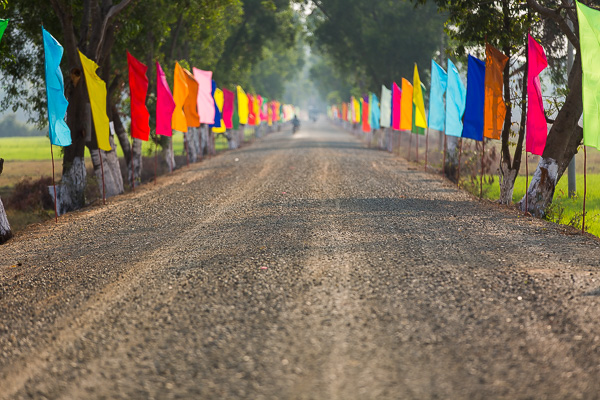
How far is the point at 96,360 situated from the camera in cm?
462

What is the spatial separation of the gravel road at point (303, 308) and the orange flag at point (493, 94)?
3167 mm

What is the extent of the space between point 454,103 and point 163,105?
22.8ft

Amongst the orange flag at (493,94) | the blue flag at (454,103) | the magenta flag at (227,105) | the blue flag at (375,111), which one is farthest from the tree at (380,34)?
the orange flag at (493,94)

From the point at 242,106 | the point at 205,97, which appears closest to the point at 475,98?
the point at 205,97

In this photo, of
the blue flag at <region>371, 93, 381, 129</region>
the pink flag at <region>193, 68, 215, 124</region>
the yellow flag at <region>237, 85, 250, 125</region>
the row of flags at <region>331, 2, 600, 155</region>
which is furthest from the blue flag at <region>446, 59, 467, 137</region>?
the blue flag at <region>371, 93, 381, 129</region>

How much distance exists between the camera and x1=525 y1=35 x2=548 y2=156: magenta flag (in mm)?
11430

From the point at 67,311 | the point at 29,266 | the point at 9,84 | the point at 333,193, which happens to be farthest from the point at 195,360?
the point at 9,84

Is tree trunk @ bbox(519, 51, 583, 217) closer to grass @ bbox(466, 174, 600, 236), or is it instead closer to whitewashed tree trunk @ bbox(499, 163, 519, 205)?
grass @ bbox(466, 174, 600, 236)

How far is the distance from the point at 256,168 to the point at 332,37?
18.7 metres

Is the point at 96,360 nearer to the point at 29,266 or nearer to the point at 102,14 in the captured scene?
the point at 29,266

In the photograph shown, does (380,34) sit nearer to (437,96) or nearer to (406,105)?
(406,105)

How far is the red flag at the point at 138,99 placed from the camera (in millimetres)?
15078

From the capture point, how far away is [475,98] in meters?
13.8

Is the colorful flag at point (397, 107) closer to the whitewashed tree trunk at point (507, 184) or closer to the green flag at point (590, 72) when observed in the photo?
the whitewashed tree trunk at point (507, 184)
